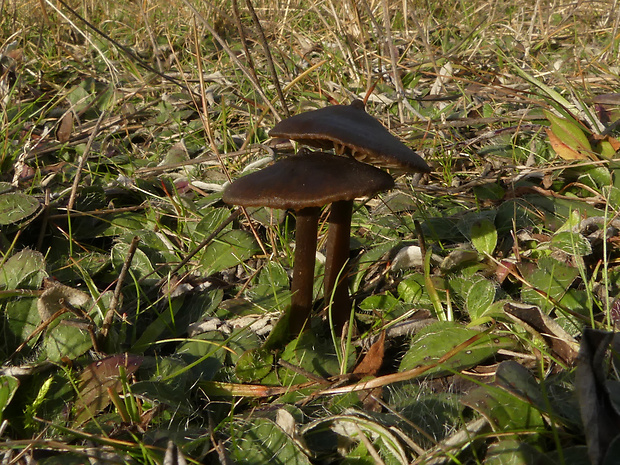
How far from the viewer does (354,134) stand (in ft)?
4.37

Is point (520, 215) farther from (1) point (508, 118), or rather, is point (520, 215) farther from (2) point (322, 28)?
(2) point (322, 28)

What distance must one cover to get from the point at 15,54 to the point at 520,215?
3.43 m

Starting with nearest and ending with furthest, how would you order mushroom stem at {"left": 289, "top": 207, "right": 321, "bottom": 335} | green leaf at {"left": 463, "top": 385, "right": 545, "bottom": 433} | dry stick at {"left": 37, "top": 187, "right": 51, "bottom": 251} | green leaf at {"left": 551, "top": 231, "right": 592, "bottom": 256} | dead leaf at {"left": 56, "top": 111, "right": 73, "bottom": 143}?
green leaf at {"left": 463, "top": 385, "right": 545, "bottom": 433}, mushroom stem at {"left": 289, "top": 207, "right": 321, "bottom": 335}, green leaf at {"left": 551, "top": 231, "right": 592, "bottom": 256}, dry stick at {"left": 37, "top": 187, "right": 51, "bottom": 251}, dead leaf at {"left": 56, "top": 111, "right": 73, "bottom": 143}

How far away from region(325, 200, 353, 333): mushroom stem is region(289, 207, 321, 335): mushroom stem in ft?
0.19

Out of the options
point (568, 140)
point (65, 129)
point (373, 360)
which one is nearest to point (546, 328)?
point (373, 360)

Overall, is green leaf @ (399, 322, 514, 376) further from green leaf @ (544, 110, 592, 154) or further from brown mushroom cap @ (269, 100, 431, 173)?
green leaf @ (544, 110, 592, 154)

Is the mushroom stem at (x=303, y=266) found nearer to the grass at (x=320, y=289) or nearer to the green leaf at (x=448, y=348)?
the grass at (x=320, y=289)

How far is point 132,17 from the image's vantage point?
15.3 feet

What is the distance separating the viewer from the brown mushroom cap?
1.31 metres

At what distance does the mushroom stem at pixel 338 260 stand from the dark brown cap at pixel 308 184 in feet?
0.62

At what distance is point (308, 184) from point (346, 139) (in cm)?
14

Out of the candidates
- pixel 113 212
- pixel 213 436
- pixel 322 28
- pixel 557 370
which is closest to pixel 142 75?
pixel 322 28

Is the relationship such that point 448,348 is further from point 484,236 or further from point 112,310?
point 112,310

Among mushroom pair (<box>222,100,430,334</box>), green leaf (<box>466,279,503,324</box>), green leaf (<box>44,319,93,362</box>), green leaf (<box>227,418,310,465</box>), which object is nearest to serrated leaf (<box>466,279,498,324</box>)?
green leaf (<box>466,279,503,324</box>)
